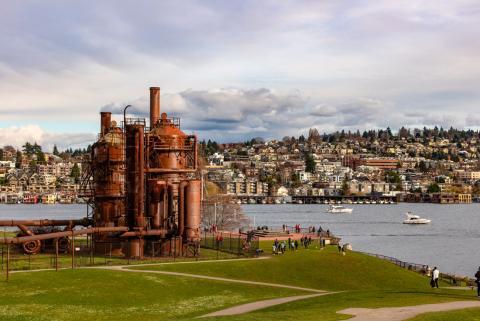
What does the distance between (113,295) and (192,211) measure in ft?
87.9

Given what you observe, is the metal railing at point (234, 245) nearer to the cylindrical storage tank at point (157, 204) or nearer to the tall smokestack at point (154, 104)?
the cylindrical storage tank at point (157, 204)

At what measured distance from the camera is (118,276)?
55031 millimetres

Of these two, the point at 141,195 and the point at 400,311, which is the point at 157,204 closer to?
the point at 141,195

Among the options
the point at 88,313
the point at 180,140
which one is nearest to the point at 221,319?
the point at 88,313

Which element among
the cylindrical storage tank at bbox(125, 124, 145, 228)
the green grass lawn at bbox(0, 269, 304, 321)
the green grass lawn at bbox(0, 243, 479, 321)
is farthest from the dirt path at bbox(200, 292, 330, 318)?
the cylindrical storage tank at bbox(125, 124, 145, 228)

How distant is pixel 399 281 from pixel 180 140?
28.1m

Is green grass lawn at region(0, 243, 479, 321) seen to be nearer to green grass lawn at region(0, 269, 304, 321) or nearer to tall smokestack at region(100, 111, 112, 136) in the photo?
green grass lawn at region(0, 269, 304, 321)

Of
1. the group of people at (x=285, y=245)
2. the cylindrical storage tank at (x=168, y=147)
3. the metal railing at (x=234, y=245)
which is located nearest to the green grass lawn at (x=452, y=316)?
the metal railing at (x=234, y=245)

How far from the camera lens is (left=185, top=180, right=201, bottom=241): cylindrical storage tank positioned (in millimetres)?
75250

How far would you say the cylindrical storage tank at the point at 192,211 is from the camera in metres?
75.2

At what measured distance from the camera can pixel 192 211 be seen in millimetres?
75625

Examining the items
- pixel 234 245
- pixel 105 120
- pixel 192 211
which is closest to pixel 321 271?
pixel 192 211

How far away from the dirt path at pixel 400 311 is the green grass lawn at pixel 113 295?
10.1 metres

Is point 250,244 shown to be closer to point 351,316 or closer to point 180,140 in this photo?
point 180,140
